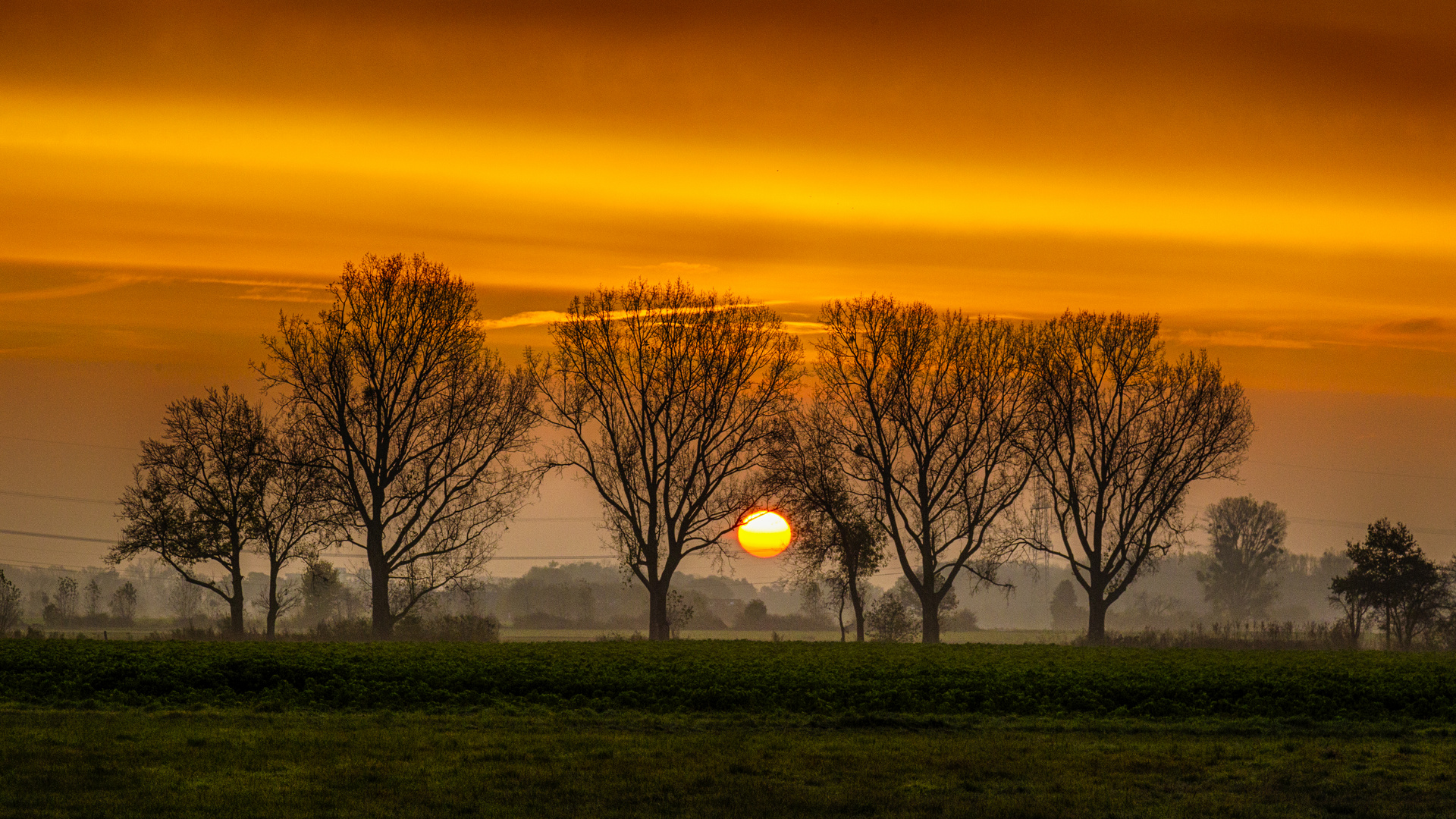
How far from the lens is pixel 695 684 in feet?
108

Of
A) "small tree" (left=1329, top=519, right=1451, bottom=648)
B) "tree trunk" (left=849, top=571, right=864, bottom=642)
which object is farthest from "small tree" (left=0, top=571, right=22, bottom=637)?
"small tree" (left=1329, top=519, right=1451, bottom=648)

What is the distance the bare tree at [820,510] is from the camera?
6372 cm

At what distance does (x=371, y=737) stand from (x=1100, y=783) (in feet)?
47.4

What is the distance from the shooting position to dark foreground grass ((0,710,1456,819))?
19.9m

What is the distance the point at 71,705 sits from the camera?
94.8 ft

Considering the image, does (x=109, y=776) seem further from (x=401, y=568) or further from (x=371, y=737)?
(x=401, y=568)

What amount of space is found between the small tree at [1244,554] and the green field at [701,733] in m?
114

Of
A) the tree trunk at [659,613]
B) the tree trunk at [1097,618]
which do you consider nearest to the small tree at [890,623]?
the tree trunk at [1097,618]

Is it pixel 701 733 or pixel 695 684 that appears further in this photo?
pixel 695 684

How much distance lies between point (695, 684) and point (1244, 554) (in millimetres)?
134392

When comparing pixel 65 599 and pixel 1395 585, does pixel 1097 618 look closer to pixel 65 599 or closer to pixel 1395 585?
pixel 1395 585

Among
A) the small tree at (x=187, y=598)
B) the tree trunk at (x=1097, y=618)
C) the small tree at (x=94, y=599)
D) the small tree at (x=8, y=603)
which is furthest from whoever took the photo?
the small tree at (x=187, y=598)

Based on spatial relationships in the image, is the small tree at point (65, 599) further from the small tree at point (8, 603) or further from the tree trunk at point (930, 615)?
the tree trunk at point (930, 615)

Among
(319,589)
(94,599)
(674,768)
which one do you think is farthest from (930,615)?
(94,599)
